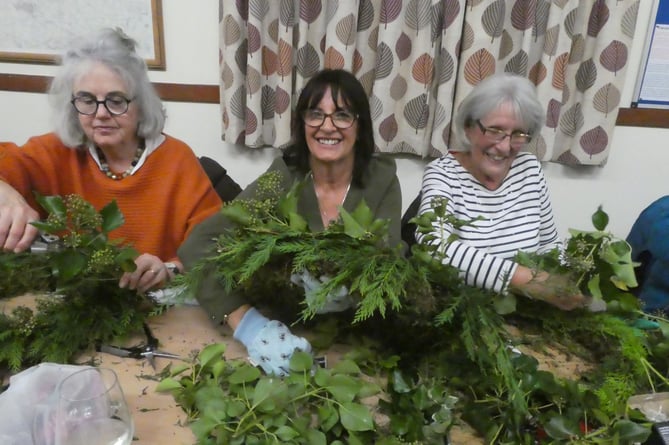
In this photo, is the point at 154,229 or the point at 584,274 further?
the point at 154,229

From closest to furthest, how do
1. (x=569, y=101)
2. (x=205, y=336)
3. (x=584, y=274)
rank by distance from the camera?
(x=584, y=274), (x=205, y=336), (x=569, y=101)

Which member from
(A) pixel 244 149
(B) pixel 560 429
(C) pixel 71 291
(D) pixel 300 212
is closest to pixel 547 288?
(B) pixel 560 429

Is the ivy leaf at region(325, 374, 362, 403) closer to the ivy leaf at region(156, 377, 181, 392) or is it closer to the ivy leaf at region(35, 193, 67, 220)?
the ivy leaf at region(156, 377, 181, 392)

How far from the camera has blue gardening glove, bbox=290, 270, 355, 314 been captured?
81 cm

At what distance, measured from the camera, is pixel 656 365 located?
920 mm

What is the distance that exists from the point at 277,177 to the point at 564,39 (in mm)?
1667

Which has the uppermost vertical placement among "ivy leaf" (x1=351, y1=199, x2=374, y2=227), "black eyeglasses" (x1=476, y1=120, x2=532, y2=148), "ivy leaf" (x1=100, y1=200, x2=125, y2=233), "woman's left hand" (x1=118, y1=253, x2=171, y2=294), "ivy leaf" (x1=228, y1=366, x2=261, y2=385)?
"black eyeglasses" (x1=476, y1=120, x2=532, y2=148)

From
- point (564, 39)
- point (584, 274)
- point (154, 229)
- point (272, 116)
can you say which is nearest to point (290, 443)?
point (584, 274)

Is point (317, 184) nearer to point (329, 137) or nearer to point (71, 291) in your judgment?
point (329, 137)

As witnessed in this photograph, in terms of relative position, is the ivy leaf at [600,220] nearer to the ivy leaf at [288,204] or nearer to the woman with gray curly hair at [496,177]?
the woman with gray curly hair at [496,177]

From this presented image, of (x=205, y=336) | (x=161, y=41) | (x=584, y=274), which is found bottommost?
(x=205, y=336)

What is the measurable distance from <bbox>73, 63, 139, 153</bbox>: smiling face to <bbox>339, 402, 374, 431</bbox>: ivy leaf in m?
0.97

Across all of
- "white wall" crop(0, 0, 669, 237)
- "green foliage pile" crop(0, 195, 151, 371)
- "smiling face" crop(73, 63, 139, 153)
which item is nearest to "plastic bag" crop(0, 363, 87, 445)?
"green foliage pile" crop(0, 195, 151, 371)

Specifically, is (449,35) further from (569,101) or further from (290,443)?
(290,443)
